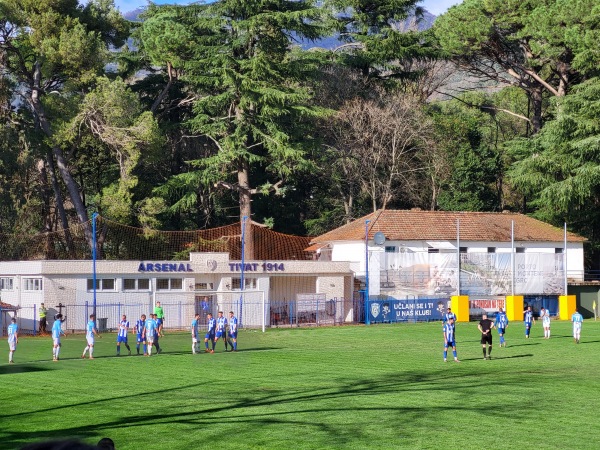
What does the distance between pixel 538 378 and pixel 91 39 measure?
135ft

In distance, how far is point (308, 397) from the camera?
78.3 feet

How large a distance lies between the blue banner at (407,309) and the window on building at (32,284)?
19260 mm

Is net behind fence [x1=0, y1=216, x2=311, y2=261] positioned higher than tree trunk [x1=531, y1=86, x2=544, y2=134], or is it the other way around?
tree trunk [x1=531, y1=86, x2=544, y2=134]

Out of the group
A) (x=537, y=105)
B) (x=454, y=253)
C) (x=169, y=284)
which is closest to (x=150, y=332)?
(x=169, y=284)

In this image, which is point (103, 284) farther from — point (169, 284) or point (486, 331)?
point (486, 331)

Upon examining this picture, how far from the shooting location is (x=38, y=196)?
2662 inches

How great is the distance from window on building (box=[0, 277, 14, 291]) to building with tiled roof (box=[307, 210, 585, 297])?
20473 millimetres

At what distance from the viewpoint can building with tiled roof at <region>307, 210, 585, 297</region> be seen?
59.1 metres

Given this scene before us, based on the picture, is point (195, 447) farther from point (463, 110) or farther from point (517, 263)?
point (463, 110)

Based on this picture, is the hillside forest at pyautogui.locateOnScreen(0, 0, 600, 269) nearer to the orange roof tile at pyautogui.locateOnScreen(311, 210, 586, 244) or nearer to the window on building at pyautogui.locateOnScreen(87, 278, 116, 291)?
the orange roof tile at pyautogui.locateOnScreen(311, 210, 586, 244)

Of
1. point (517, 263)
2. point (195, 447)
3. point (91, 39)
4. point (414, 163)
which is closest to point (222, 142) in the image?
point (91, 39)

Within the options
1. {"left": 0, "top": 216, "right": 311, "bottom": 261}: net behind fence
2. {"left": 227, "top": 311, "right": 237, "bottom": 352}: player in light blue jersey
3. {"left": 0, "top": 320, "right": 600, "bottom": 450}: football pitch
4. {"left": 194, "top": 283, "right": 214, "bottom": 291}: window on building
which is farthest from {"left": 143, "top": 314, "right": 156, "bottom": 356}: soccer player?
{"left": 0, "top": 216, "right": 311, "bottom": 261}: net behind fence

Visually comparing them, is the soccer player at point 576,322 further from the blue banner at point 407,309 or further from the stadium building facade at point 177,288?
the blue banner at point 407,309

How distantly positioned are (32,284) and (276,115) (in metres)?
22.0
